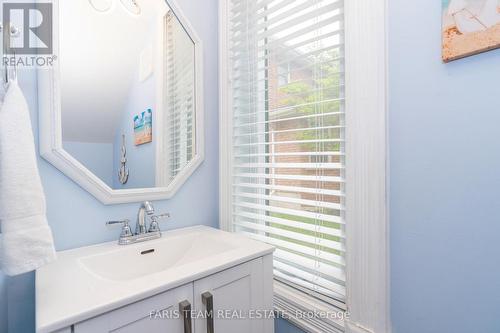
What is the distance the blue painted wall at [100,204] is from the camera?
0.79m

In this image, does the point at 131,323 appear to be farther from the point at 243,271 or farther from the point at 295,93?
the point at 295,93

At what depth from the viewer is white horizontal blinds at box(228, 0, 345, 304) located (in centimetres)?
91

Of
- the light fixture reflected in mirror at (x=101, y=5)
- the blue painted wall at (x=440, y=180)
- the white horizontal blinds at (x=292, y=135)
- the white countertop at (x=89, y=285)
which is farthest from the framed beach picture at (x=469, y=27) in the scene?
the light fixture reflected in mirror at (x=101, y=5)

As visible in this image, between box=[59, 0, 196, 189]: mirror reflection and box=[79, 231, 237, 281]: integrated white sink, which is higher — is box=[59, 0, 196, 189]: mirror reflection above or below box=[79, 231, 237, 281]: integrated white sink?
above

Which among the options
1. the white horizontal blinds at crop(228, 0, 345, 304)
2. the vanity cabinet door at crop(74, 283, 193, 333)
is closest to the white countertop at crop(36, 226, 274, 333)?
the vanity cabinet door at crop(74, 283, 193, 333)

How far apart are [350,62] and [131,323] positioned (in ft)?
3.11

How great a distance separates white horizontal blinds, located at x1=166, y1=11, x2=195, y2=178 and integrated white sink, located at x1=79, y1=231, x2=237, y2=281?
30cm

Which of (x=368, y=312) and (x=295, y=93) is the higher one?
(x=295, y=93)

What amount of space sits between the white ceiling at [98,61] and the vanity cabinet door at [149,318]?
2.06 ft

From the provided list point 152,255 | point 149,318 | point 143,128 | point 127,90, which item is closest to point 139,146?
point 143,128

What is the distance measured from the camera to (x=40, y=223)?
0.57m

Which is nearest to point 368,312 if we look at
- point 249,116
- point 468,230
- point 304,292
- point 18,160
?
point 304,292

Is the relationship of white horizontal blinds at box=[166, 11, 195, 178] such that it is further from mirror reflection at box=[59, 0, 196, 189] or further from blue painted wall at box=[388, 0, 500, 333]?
blue painted wall at box=[388, 0, 500, 333]

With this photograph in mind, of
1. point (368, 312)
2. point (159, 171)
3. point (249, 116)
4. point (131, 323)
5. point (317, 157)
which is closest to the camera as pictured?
point (131, 323)
